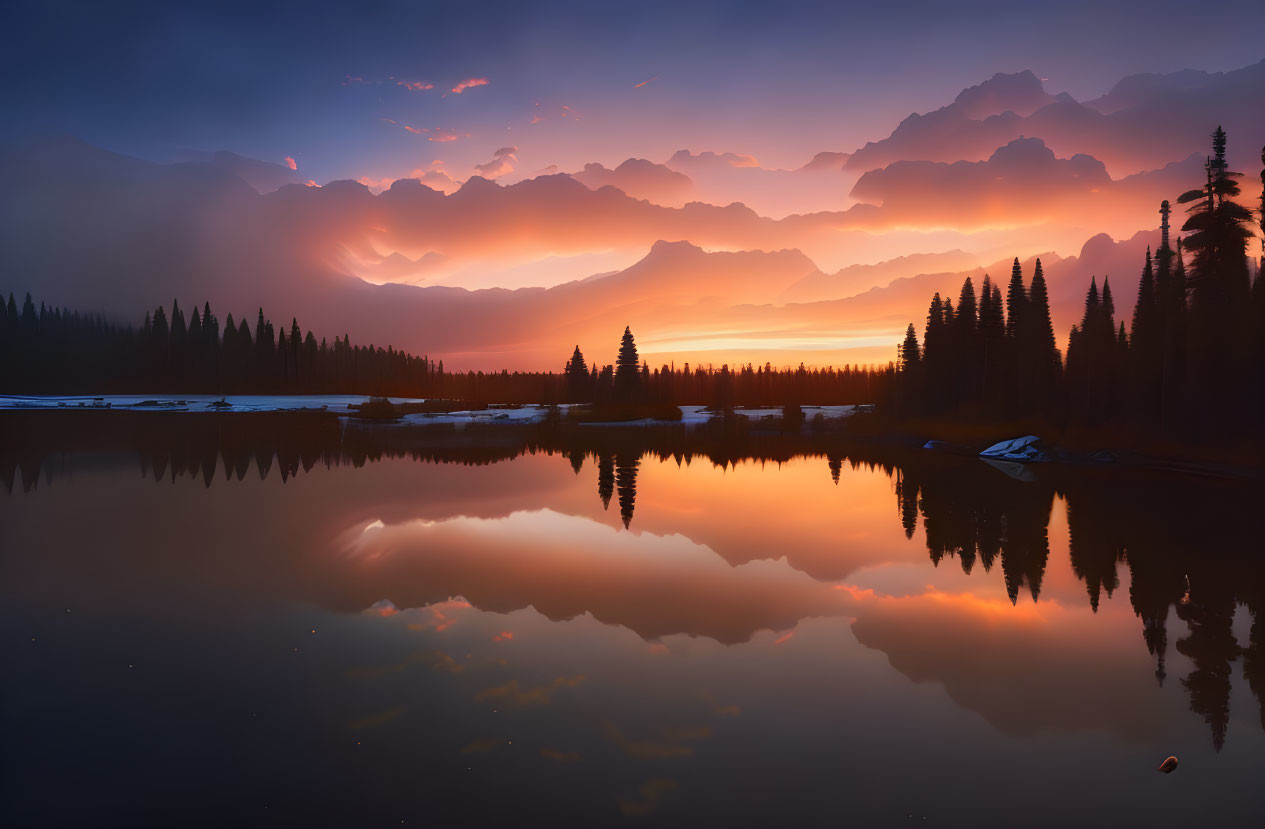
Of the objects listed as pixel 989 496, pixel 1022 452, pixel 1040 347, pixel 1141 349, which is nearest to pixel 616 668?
pixel 989 496

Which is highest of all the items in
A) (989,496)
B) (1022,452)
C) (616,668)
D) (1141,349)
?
(1141,349)

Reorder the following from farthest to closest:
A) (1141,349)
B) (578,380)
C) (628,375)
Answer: (578,380) < (628,375) < (1141,349)

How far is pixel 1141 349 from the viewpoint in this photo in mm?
53969

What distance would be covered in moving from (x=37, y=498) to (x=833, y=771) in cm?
3228

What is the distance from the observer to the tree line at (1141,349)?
43.8m

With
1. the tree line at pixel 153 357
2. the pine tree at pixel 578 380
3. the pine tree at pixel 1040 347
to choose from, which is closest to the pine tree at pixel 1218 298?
the pine tree at pixel 1040 347

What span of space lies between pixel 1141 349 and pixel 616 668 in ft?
212

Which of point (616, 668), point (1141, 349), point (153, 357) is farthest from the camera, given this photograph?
point (153, 357)

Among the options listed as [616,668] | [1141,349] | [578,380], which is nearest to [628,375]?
[578,380]

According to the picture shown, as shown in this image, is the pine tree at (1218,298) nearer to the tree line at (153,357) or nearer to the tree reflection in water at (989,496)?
the tree reflection in water at (989,496)

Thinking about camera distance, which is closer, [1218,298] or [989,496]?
[989,496]

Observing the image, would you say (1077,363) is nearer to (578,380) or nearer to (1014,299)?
(1014,299)

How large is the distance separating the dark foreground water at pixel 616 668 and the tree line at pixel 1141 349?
28.9m

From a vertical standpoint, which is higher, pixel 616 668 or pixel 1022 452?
pixel 616 668
